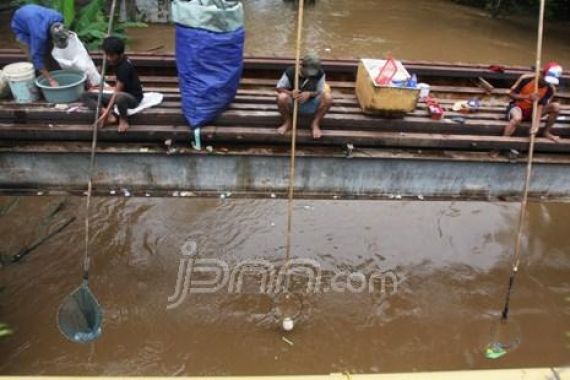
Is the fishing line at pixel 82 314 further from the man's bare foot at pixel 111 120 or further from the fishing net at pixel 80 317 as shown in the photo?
the man's bare foot at pixel 111 120

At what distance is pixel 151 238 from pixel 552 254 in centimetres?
554

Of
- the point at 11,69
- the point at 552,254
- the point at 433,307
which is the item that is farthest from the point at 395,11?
the point at 11,69

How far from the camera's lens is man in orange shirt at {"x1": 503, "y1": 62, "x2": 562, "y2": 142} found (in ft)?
16.8

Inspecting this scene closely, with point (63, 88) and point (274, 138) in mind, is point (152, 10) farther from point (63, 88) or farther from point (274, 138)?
point (274, 138)

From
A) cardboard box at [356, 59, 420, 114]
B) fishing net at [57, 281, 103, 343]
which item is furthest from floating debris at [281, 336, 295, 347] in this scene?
cardboard box at [356, 59, 420, 114]

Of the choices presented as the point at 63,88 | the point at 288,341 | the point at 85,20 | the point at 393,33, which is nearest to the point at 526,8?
the point at 393,33

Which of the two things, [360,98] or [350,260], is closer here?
[360,98]

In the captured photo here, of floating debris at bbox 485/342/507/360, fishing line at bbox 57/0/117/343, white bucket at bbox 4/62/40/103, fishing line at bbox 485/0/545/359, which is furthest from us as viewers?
white bucket at bbox 4/62/40/103

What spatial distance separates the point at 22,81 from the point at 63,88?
44cm

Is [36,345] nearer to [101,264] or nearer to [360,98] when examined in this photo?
[101,264]

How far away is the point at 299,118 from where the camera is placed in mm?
5035

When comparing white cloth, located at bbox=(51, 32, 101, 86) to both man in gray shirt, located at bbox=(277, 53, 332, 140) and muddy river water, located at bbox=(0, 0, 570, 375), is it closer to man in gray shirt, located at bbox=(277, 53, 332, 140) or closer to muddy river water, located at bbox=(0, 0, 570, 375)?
man in gray shirt, located at bbox=(277, 53, 332, 140)

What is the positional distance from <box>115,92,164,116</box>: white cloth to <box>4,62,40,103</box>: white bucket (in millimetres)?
985

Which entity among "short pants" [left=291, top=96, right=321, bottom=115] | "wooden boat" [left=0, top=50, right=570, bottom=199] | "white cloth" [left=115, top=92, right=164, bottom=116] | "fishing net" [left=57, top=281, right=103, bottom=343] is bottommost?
"fishing net" [left=57, top=281, right=103, bottom=343]
